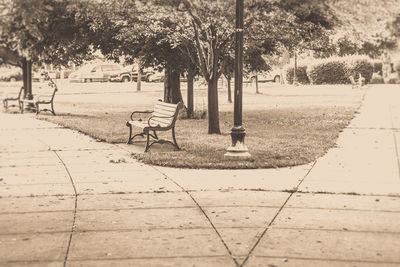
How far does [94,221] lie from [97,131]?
968cm

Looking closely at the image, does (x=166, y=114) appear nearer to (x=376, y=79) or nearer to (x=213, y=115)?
(x=213, y=115)

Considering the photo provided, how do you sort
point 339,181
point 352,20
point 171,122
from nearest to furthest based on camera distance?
1. point 352,20
2. point 339,181
3. point 171,122

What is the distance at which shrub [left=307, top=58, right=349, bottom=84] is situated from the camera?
48.7 m

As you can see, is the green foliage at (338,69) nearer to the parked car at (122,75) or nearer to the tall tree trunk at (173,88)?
the parked car at (122,75)

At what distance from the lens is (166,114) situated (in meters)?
13.9

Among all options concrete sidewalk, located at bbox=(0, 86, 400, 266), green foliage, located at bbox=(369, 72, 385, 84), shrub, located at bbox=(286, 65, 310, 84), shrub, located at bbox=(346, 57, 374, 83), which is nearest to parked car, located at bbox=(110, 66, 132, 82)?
shrub, located at bbox=(286, 65, 310, 84)

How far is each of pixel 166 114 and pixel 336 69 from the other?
1449 inches

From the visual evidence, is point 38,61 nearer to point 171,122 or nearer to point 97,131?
point 97,131

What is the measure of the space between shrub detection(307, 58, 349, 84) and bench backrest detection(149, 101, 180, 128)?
3558cm

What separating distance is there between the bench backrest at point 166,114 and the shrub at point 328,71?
3558cm

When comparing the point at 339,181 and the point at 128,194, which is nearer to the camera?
the point at 128,194

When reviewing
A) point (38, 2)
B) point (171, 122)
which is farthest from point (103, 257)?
point (171, 122)

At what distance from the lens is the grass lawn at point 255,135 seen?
36.9ft

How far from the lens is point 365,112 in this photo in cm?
2283
